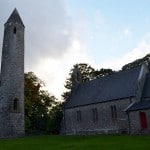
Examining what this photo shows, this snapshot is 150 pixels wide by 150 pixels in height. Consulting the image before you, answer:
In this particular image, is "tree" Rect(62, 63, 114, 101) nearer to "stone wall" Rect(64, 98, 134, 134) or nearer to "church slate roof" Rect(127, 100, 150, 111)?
"stone wall" Rect(64, 98, 134, 134)

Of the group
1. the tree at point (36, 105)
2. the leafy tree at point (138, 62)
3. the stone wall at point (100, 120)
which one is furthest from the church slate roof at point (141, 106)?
the leafy tree at point (138, 62)

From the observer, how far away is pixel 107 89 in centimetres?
4194

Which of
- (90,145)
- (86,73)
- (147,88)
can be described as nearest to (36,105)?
(86,73)

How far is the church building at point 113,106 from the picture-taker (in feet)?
112

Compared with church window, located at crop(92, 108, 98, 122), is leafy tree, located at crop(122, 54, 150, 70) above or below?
above

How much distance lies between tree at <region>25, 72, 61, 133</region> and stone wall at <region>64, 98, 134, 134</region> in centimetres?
670

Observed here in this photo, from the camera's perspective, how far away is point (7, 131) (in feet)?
123

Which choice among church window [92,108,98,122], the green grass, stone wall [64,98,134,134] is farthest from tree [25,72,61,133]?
the green grass

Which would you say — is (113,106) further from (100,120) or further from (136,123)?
(136,123)

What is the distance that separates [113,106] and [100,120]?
358 centimetres

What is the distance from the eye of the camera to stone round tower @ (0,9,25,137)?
37.7m

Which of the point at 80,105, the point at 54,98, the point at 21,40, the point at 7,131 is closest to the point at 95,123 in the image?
the point at 80,105

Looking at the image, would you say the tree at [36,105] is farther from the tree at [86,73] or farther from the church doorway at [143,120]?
the church doorway at [143,120]

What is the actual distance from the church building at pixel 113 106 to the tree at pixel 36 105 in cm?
837
